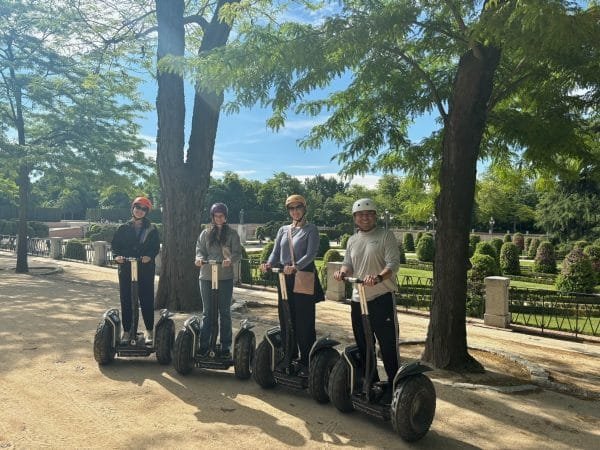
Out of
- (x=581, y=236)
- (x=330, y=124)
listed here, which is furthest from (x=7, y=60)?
(x=581, y=236)

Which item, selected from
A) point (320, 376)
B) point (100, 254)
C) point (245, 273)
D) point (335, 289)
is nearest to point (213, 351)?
point (320, 376)

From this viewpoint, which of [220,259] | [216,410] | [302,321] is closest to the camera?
[216,410]

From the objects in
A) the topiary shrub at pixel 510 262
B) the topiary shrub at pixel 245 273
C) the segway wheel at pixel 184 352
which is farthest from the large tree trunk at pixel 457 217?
the topiary shrub at pixel 510 262

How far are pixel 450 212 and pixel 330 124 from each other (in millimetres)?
2698

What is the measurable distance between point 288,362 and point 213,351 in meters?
0.95

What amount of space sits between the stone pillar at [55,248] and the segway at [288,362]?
2153 cm

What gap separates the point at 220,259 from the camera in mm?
5207

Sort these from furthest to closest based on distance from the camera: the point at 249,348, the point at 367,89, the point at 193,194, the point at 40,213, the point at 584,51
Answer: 1. the point at 40,213
2. the point at 193,194
3. the point at 367,89
4. the point at 584,51
5. the point at 249,348

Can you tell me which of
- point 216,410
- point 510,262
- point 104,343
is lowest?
point 216,410

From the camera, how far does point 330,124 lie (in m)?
7.88

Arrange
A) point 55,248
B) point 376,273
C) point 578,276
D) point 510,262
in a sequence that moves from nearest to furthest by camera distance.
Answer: point 376,273, point 578,276, point 510,262, point 55,248

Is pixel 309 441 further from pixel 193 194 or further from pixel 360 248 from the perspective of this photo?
pixel 193 194

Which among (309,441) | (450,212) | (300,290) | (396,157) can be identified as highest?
(396,157)

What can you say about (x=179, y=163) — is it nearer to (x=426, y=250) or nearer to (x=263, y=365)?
(x=263, y=365)
